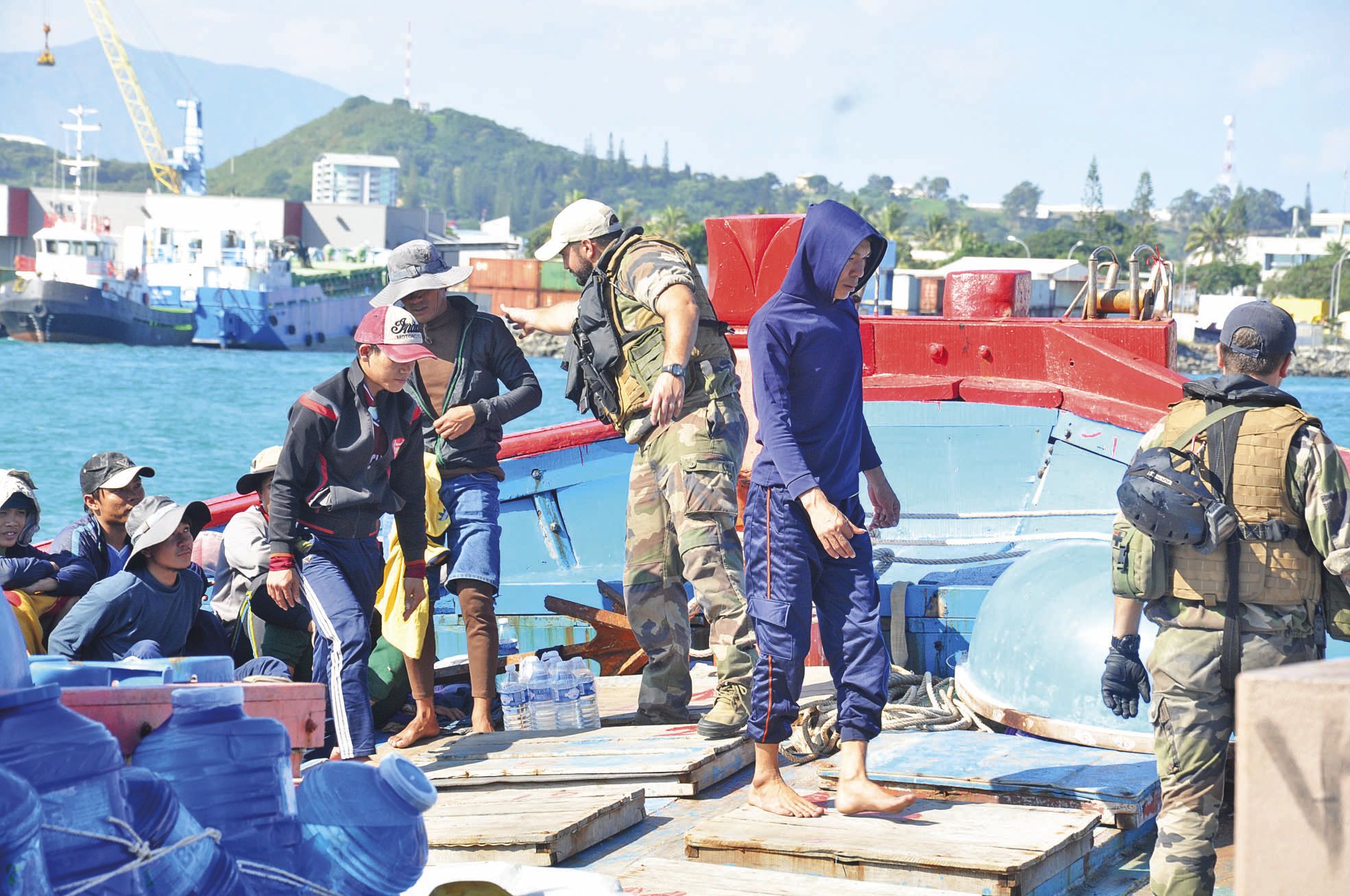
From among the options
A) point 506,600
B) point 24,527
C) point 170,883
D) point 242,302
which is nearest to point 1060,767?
point 170,883

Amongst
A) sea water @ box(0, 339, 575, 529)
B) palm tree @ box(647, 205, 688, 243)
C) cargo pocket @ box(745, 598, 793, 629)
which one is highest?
palm tree @ box(647, 205, 688, 243)

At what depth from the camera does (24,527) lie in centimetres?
597

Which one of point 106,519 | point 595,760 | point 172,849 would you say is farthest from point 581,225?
point 172,849

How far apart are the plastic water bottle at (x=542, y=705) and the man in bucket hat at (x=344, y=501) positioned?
71cm

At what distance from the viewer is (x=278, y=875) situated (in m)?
2.91

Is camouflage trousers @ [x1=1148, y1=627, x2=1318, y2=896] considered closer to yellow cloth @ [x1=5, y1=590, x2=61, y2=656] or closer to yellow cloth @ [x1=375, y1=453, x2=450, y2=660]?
yellow cloth @ [x1=375, y1=453, x2=450, y2=660]

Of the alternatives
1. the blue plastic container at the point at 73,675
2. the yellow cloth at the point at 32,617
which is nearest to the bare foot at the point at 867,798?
the blue plastic container at the point at 73,675

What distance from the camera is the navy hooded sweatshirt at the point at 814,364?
4340 mm

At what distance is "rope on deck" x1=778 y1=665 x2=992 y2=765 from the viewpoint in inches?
204

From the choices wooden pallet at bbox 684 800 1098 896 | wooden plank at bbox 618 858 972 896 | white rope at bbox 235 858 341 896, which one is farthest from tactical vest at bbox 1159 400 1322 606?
white rope at bbox 235 858 341 896

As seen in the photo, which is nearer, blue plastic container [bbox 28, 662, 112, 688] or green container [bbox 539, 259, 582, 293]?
blue plastic container [bbox 28, 662, 112, 688]

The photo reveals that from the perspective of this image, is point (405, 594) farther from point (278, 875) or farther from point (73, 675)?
point (278, 875)

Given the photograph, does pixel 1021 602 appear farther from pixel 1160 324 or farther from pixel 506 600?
pixel 1160 324

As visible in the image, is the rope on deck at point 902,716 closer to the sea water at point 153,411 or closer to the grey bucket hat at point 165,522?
the grey bucket hat at point 165,522
